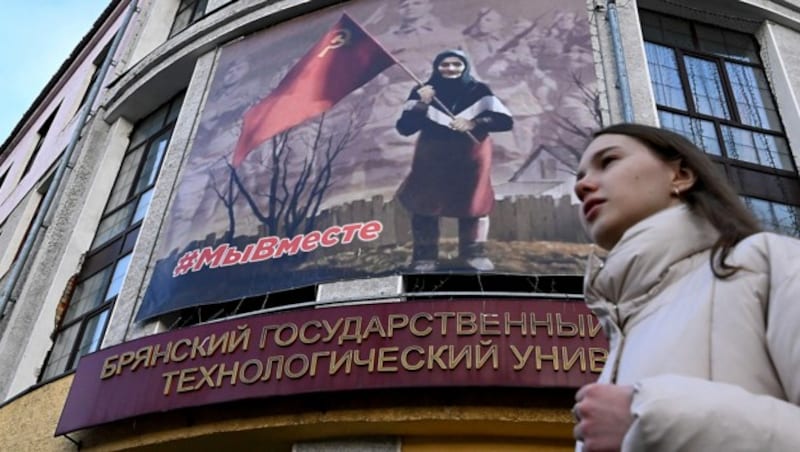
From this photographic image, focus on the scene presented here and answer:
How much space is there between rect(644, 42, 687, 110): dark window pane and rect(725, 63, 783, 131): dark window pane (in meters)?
0.86

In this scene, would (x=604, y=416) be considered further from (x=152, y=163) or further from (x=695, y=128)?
(x=152, y=163)

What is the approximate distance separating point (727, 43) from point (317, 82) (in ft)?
21.2

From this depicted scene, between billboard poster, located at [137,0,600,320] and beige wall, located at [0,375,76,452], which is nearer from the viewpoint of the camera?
billboard poster, located at [137,0,600,320]

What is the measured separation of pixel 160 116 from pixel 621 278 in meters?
12.7

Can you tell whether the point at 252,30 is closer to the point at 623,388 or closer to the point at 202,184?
the point at 202,184

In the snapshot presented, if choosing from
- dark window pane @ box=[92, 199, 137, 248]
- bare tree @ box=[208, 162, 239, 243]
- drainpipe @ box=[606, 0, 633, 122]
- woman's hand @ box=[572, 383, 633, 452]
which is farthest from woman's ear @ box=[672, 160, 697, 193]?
dark window pane @ box=[92, 199, 137, 248]

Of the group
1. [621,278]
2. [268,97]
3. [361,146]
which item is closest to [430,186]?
[361,146]

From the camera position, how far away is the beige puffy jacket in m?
1.12

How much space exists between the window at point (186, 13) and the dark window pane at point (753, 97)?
9719 mm

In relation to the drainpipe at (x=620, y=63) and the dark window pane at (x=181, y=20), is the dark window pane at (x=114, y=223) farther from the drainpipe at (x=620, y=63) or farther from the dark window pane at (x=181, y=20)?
the drainpipe at (x=620, y=63)

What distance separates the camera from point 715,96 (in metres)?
10.5

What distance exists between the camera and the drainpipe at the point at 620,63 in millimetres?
8625

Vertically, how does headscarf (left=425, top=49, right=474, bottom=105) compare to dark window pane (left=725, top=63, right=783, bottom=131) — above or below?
below

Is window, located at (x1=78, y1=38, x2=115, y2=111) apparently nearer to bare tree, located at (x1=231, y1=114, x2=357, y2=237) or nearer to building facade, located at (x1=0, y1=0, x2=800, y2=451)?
building facade, located at (x1=0, y1=0, x2=800, y2=451)
